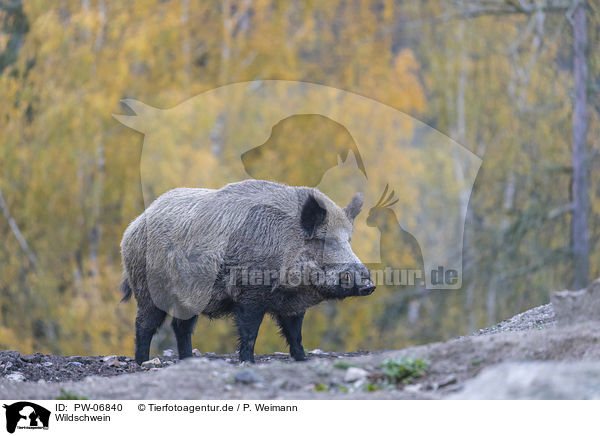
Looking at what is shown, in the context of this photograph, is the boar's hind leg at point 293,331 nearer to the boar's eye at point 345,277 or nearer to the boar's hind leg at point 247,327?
the boar's hind leg at point 247,327

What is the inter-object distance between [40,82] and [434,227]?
11.6 m

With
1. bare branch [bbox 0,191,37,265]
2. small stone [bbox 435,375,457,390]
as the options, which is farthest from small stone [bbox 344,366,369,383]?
bare branch [bbox 0,191,37,265]

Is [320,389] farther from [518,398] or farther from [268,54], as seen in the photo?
[268,54]

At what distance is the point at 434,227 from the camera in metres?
23.9

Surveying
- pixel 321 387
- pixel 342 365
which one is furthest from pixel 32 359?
pixel 321 387

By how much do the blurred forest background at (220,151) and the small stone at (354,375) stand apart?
11410mm

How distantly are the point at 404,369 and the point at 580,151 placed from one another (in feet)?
39.0

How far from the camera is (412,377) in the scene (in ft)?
20.3

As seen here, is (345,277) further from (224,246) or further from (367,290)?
(224,246)

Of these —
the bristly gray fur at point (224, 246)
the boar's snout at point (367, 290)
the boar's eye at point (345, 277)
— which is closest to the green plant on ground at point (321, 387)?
the boar's snout at point (367, 290)

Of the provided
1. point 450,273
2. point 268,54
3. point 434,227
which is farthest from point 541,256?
point 268,54

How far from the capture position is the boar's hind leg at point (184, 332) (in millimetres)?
9241

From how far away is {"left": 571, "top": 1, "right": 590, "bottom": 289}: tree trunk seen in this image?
1669 centimetres

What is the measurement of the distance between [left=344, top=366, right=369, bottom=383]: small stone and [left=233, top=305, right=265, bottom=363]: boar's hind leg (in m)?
2.16
